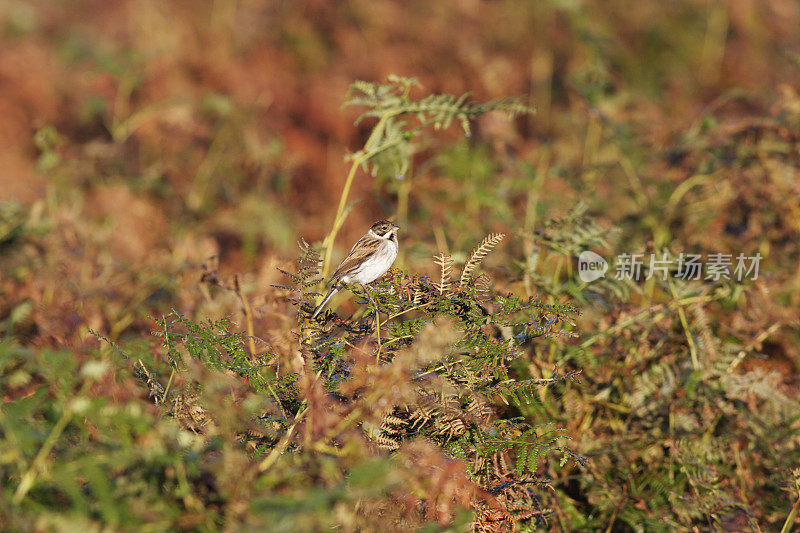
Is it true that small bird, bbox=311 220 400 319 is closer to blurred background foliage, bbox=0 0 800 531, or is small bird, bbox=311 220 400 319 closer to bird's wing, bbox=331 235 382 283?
bird's wing, bbox=331 235 382 283

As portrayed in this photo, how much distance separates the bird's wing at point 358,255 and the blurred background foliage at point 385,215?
0.23 m

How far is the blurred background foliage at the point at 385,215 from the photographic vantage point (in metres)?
1.73

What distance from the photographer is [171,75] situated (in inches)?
309

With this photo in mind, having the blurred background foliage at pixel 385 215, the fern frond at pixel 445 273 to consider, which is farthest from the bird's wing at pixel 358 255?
the fern frond at pixel 445 273

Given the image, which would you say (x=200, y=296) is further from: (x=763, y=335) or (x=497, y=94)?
(x=497, y=94)

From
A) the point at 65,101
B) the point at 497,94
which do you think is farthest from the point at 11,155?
the point at 497,94

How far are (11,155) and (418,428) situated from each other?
6348mm

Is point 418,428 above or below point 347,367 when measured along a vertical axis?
below

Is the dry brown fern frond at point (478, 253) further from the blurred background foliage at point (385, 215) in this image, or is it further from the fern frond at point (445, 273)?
the blurred background foliage at point (385, 215)

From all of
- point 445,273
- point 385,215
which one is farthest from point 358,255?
point 385,215

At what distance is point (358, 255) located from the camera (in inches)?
119

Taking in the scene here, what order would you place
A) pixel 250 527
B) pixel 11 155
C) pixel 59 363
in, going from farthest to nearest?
pixel 11 155, pixel 59 363, pixel 250 527

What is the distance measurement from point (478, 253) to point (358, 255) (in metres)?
0.89

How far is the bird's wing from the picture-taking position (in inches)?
117
